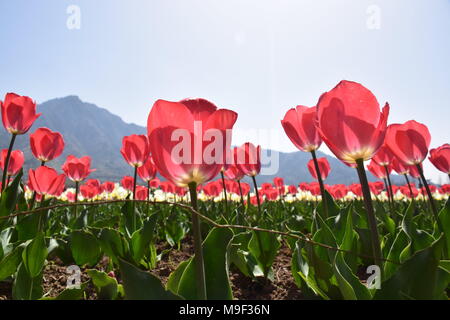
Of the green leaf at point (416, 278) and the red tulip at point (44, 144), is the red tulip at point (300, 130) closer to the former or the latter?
the green leaf at point (416, 278)

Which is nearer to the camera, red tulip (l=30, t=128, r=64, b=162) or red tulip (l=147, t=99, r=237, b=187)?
red tulip (l=147, t=99, r=237, b=187)

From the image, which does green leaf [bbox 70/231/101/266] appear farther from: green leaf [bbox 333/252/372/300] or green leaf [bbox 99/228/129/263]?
green leaf [bbox 333/252/372/300]

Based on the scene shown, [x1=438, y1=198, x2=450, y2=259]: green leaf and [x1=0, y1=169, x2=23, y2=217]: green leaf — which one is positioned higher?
[x1=0, y1=169, x2=23, y2=217]: green leaf

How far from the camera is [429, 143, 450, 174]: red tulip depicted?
2.15m

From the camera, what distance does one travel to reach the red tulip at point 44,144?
259 centimetres

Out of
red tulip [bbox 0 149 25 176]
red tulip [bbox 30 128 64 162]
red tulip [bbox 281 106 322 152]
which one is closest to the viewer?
red tulip [bbox 281 106 322 152]

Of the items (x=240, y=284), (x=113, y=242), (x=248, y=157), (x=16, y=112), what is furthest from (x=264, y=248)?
(x=16, y=112)

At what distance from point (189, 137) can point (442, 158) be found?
2134 mm

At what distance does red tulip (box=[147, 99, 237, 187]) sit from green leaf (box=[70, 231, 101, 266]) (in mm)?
1544

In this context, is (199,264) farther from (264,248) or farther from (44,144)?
(44,144)

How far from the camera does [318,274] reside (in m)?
1.27

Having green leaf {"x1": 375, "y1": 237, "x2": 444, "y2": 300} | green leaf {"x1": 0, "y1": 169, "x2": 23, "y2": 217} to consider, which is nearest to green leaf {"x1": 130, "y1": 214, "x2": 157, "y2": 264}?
green leaf {"x1": 0, "y1": 169, "x2": 23, "y2": 217}
